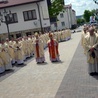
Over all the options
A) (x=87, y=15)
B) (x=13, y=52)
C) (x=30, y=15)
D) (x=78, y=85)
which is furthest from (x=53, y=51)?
(x=87, y=15)

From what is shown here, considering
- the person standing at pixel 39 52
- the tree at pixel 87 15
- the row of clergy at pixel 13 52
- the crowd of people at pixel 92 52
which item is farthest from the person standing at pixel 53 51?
the tree at pixel 87 15

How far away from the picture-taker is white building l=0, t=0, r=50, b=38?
113ft

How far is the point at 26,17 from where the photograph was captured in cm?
3475

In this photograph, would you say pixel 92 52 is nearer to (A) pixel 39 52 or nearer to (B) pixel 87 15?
(A) pixel 39 52

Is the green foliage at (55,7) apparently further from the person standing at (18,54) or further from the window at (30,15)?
the person standing at (18,54)

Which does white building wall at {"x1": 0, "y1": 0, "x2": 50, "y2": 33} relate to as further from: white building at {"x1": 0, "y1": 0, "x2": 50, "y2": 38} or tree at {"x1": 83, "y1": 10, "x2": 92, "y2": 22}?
tree at {"x1": 83, "y1": 10, "x2": 92, "y2": 22}

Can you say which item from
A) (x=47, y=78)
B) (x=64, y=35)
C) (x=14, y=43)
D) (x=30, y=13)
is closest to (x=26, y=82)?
(x=47, y=78)

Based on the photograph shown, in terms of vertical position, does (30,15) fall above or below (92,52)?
above

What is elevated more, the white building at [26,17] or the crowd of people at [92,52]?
the white building at [26,17]

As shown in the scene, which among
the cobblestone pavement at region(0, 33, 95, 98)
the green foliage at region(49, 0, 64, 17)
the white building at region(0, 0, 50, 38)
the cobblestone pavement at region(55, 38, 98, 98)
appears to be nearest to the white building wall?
the white building at region(0, 0, 50, 38)

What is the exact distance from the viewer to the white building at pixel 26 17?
113ft

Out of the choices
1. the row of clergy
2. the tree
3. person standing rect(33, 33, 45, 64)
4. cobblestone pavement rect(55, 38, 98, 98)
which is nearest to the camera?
cobblestone pavement rect(55, 38, 98, 98)

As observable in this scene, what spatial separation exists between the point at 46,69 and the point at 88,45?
3229 mm

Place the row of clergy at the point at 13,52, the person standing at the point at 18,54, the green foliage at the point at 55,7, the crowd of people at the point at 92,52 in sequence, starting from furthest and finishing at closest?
the green foliage at the point at 55,7 → the person standing at the point at 18,54 → the row of clergy at the point at 13,52 → the crowd of people at the point at 92,52
